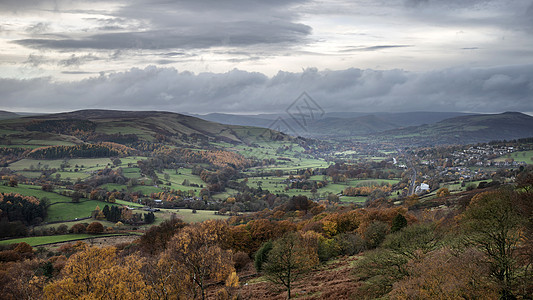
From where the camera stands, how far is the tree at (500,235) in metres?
18.4

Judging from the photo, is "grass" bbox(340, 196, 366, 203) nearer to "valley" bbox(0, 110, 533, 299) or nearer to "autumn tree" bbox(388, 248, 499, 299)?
"valley" bbox(0, 110, 533, 299)

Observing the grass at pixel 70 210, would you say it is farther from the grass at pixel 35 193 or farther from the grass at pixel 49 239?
the grass at pixel 49 239

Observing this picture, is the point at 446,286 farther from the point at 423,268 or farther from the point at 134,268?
the point at 134,268

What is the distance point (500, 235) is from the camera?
2058 centimetres

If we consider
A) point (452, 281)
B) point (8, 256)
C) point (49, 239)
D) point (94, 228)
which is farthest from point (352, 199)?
point (452, 281)

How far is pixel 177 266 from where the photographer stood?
117 ft

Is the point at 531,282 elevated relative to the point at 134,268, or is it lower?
elevated

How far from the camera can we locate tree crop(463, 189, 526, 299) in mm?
18391

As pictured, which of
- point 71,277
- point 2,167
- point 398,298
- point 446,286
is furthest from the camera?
point 2,167

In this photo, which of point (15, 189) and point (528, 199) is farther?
point (15, 189)

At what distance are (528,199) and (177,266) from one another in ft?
Answer: 114

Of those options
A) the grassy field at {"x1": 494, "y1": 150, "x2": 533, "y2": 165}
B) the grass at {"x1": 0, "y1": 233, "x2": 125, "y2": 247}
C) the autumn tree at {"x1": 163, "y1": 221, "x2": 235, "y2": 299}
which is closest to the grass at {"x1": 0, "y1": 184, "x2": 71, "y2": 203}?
the grass at {"x1": 0, "y1": 233, "x2": 125, "y2": 247}

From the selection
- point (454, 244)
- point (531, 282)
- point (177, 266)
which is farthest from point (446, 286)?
point (177, 266)

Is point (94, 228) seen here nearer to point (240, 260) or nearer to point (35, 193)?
point (35, 193)
